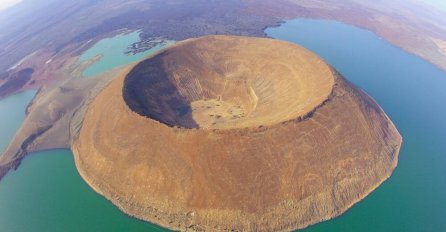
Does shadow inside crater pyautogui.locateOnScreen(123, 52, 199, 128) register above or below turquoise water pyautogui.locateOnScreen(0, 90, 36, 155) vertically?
above

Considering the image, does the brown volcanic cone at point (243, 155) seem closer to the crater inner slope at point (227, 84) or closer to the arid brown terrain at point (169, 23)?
the crater inner slope at point (227, 84)

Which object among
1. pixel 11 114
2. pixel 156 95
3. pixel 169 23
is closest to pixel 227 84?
pixel 156 95

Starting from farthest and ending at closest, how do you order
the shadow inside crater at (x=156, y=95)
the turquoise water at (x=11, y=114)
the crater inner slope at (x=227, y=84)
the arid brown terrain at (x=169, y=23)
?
the arid brown terrain at (x=169, y=23)
the turquoise water at (x=11, y=114)
the shadow inside crater at (x=156, y=95)
the crater inner slope at (x=227, y=84)

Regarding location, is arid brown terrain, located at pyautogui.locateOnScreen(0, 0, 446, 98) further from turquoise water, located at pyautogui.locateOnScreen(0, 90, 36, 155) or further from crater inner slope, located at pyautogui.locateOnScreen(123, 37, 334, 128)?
crater inner slope, located at pyautogui.locateOnScreen(123, 37, 334, 128)

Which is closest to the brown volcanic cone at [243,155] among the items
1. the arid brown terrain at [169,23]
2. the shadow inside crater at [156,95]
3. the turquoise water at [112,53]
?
the shadow inside crater at [156,95]

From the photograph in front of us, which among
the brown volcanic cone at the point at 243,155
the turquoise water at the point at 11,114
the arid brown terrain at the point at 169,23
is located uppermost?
the brown volcanic cone at the point at 243,155

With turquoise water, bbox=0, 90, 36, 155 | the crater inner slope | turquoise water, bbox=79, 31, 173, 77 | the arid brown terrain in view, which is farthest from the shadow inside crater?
the arid brown terrain

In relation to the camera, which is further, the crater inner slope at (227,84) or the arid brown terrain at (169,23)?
the arid brown terrain at (169,23)
